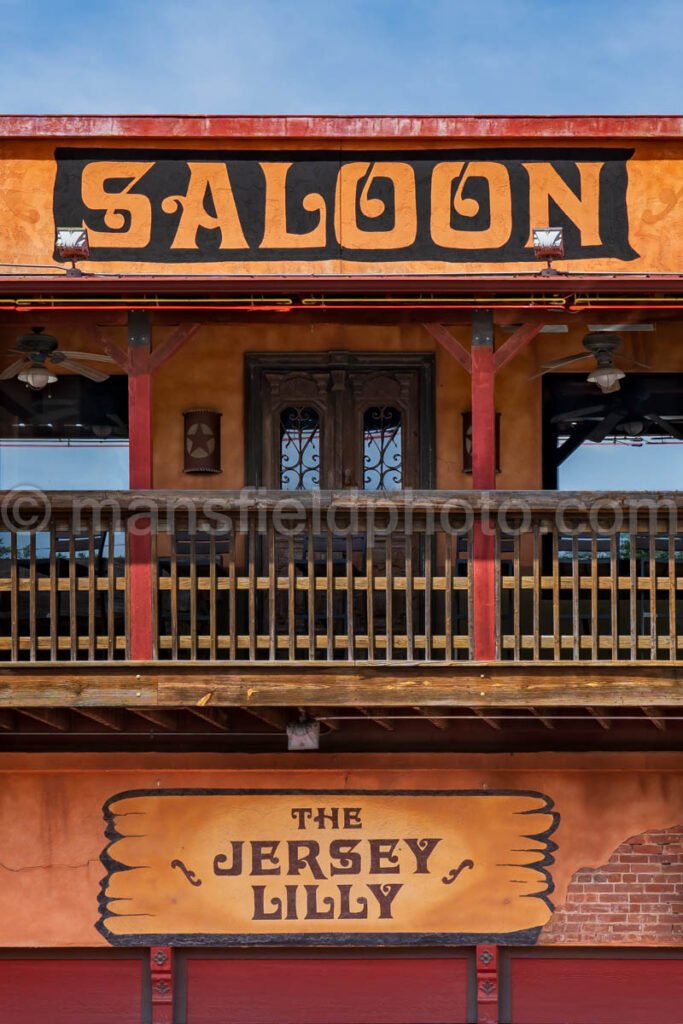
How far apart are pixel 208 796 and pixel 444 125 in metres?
5.67

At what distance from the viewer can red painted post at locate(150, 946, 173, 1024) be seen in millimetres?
9367

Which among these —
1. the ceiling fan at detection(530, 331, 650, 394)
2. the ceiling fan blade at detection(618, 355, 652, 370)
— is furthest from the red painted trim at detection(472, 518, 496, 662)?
the ceiling fan blade at detection(618, 355, 652, 370)

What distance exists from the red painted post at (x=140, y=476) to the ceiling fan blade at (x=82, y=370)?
1.49m

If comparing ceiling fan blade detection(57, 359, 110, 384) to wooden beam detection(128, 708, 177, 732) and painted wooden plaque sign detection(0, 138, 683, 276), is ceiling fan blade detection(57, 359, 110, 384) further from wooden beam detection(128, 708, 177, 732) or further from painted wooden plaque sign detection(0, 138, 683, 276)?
wooden beam detection(128, 708, 177, 732)

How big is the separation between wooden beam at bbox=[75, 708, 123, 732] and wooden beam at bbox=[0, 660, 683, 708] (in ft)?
1.03

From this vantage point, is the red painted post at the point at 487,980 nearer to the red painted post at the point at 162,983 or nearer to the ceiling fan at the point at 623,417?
the red painted post at the point at 162,983

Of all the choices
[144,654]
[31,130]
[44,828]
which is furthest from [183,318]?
[44,828]

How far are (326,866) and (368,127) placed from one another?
19.1ft

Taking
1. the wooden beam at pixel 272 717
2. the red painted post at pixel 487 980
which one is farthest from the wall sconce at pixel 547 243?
the red painted post at pixel 487 980

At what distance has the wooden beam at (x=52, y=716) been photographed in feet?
29.0

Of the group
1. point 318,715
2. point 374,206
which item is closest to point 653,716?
point 318,715

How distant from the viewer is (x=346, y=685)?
845 centimetres

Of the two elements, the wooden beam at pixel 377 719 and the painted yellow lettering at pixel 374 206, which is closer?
the wooden beam at pixel 377 719

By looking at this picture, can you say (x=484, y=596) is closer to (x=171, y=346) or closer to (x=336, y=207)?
(x=171, y=346)
